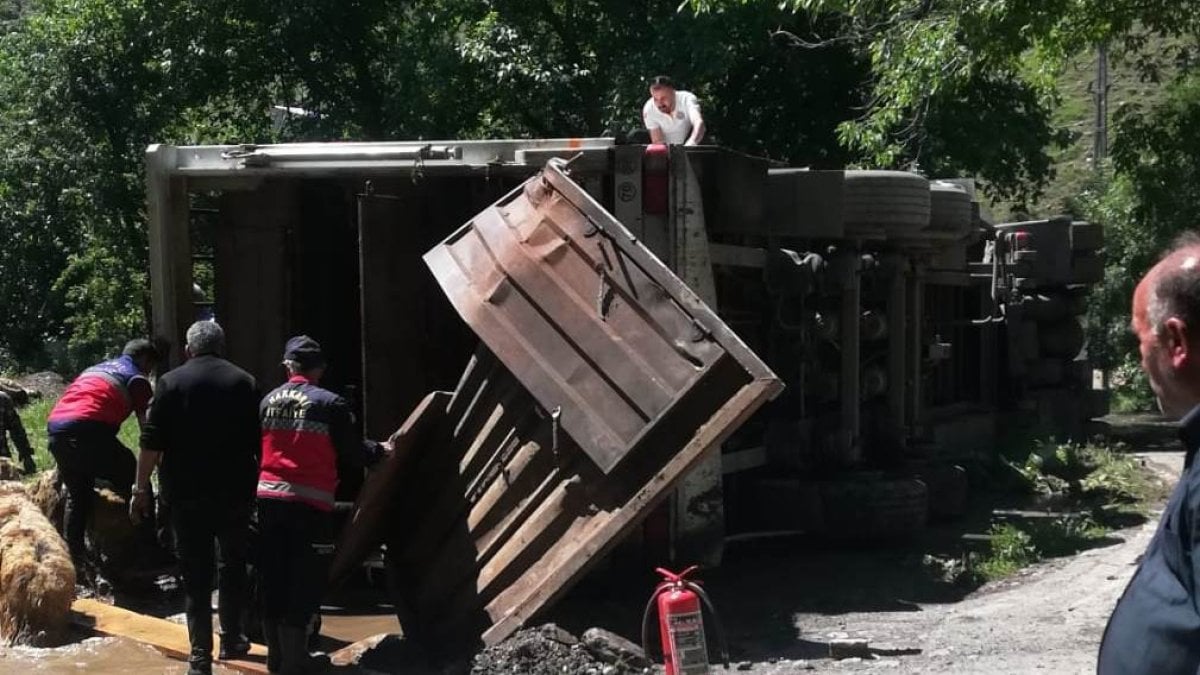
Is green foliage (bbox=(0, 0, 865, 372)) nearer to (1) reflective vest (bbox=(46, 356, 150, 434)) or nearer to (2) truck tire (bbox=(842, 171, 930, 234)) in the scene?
(2) truck tire (bbox=(842, 171, 930, 234))

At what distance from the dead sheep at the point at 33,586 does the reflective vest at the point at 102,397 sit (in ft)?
2.62

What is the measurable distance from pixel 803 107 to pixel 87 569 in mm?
12071

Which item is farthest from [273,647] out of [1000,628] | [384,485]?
[1000,628]

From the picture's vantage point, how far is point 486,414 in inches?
283

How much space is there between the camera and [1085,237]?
45.8ft

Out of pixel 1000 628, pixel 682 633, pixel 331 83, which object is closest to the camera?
pixel 682 633

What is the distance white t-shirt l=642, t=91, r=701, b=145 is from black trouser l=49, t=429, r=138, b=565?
3580mm

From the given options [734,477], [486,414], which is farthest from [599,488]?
[734,477]

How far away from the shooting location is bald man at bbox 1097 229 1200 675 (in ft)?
8.10

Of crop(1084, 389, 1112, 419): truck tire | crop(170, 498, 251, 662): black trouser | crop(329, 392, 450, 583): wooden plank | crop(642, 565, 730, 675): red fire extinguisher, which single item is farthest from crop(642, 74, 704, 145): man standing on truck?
crop(1084, 389, 1112, 419): truck tire

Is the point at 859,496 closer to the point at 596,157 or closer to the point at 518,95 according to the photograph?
the point at 596,157

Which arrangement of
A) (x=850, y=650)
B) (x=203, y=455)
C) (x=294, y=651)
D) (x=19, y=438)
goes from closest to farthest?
(x=850, y=650), (x=294, y=651), (x=203, y=455), (x=19, y=438)

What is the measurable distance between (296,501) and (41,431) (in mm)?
10452

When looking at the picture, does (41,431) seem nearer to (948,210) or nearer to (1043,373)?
(1043,373)
